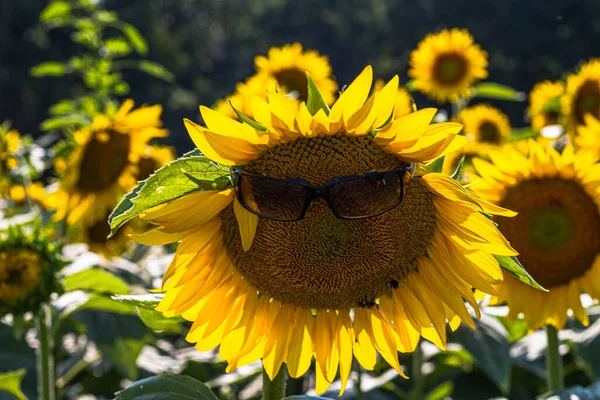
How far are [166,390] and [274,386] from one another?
17 centimetres

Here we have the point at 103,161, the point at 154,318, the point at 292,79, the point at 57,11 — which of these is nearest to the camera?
the point at 154,318

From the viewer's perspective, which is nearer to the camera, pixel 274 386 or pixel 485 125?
pixel 274 386

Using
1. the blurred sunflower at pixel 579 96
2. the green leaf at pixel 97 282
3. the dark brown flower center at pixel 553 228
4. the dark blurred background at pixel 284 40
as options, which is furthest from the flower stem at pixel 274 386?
the dark blurred background at pixel 284 40

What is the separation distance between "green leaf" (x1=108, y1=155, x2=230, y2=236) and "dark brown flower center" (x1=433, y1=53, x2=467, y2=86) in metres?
3.71

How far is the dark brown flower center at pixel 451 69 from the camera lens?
4.73 meters

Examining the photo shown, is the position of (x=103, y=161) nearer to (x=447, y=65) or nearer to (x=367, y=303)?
(x=367, y=303)

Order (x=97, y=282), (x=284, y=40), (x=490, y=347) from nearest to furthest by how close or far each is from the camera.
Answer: (x=97, y=282) → (x=490, y=347) → (x=284, y=40)

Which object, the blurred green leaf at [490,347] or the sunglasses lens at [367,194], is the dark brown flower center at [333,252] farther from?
the blurred green leaf at [490,347]

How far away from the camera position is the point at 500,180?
5.89 feet

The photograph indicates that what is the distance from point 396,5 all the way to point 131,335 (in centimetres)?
2557

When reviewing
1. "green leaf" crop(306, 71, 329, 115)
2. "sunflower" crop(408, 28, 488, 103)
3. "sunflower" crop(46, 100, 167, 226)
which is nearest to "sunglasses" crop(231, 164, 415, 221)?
"green leaf" crop(306, 71, 329, 115)

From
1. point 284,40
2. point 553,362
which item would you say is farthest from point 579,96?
point 284,40

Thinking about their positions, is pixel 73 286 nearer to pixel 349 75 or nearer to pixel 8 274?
pixel 8 274

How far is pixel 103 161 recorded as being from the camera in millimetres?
2674
